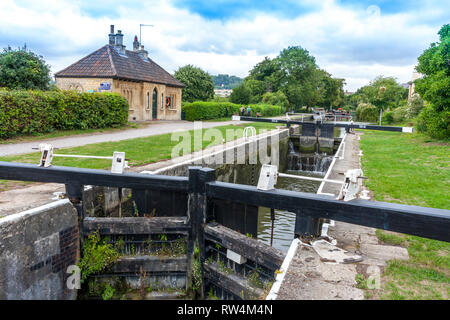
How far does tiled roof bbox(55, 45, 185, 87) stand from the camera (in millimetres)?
21055

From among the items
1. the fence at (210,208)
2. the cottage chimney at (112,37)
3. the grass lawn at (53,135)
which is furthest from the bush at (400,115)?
the fence at (210,208)

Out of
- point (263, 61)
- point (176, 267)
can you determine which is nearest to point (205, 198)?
point (176, 267)

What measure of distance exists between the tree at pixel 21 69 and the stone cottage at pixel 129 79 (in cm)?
372

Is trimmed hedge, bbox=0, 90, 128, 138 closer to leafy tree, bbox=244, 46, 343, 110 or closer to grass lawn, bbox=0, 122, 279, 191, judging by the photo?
grass lawn, bbox=0, 122, 279, 191

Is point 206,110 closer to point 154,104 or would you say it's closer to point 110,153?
point 154,104

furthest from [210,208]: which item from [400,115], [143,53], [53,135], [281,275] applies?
[400,115]

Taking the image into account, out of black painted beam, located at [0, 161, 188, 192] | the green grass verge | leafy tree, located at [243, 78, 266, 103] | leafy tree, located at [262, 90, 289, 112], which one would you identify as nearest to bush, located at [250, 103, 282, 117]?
leafy tree, located at [262, 90, 289, 112]

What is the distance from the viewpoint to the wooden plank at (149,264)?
5113 mm

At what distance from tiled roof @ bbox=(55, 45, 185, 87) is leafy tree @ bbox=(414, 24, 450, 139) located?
15.9 meters

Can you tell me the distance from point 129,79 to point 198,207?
18.8 meters

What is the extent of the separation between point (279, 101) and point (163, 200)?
41661mm

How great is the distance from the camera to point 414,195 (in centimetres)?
632

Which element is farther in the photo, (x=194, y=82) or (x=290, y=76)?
(x=290, y=76)

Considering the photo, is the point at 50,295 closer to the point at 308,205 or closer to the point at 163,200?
the point at 163,200
